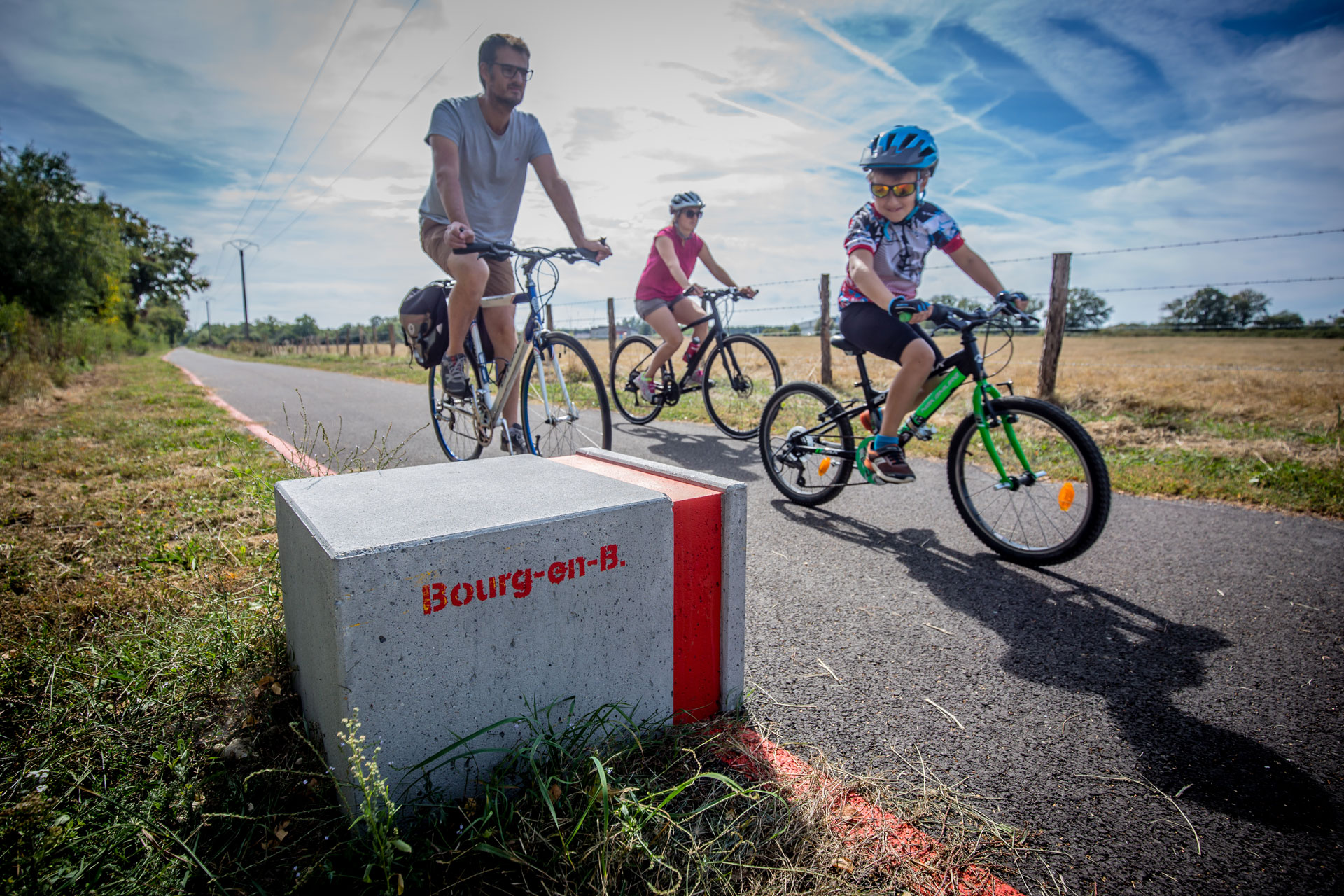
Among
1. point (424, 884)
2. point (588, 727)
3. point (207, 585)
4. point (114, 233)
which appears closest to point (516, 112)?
point (207, 585)

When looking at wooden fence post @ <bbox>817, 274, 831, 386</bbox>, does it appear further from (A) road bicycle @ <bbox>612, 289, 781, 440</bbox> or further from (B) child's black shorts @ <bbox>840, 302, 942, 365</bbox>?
(B) child's black shorts @ <bbox>840, 302, 942, 365</bbox>

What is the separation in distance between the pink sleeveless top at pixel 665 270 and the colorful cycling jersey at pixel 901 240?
3.17 meters

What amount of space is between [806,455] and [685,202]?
3.70 metres

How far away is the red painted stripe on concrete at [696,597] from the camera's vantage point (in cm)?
166

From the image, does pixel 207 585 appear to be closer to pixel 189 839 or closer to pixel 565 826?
pixel 189 839

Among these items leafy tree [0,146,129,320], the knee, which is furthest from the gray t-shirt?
leafy tree [0,146,129,320]

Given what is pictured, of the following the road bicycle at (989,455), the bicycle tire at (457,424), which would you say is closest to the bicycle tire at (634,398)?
the bicycle tire at (457,424)

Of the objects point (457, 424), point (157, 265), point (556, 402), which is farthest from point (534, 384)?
point (157, 265)

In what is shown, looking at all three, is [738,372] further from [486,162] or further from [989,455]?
[486,162]

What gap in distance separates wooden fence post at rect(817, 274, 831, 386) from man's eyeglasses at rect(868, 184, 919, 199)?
742cm

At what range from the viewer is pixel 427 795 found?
4.21ft

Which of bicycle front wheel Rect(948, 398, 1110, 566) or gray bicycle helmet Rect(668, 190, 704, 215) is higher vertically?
gray bicycle helmet Rect(668, 190, 704, 215)

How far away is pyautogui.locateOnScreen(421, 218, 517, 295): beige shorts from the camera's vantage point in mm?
3994

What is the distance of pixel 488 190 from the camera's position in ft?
13.0
